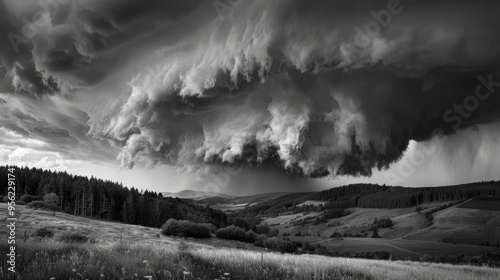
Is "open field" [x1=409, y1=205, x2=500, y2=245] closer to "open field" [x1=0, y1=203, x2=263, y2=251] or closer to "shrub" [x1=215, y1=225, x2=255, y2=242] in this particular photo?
"shrub" [x1=215, y1=225, x2=255, y2=242]

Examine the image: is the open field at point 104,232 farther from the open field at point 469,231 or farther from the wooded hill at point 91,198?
the open field at point 469,231

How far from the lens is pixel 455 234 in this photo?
179 m

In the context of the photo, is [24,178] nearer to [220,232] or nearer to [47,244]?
[220,232]

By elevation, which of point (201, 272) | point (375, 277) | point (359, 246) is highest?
point (201, 272)

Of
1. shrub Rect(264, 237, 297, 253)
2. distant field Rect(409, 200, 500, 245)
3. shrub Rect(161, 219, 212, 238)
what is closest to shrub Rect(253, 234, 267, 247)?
shrub Rect(264, 237, 297, 253)

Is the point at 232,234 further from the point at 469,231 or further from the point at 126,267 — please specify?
the point at 469,231

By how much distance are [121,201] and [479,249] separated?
15016 centimetres

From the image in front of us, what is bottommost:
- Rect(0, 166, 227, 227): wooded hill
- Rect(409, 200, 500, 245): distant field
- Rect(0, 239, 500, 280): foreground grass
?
Rect(409, 200, 500, 245): distant field

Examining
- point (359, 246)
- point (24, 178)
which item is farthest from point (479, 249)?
point (24, 178)

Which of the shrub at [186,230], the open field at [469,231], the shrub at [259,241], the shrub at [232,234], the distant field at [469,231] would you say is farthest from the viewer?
the open field at [469,231]

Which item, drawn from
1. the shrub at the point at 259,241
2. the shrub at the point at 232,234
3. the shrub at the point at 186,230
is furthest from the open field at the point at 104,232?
the shrub at the point at 232,234

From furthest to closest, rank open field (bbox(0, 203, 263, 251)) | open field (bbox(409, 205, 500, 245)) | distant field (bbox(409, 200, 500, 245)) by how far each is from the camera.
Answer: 1. open field (bbox(409, 205, 500, 245))
2. distant field (bbox(409, 200, 500, 245))
3. open field (bbox(0, 203, 263, 251))

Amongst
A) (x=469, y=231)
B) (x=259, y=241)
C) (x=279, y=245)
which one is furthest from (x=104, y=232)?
(x=469, y=231)

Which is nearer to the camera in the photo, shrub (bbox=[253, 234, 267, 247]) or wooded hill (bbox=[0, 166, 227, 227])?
shrub (bbox=[253, 234, 267, 247])
